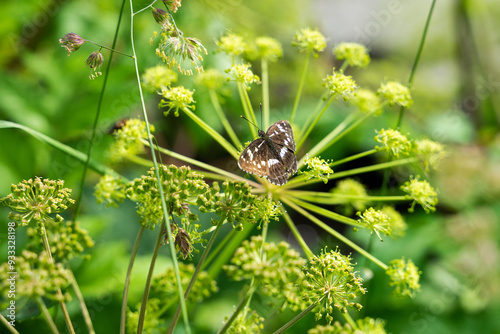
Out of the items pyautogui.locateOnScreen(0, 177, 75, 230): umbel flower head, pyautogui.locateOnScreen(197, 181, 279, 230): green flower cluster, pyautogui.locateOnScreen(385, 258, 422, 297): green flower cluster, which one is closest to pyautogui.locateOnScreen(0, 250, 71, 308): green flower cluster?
pyautogui.locateOnScreen(0, 177, 75, 230): umbel flower head

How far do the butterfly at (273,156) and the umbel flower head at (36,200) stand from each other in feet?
1.94

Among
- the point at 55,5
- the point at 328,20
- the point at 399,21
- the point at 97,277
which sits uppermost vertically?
the point at 399,21

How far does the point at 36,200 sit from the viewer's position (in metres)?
1.27

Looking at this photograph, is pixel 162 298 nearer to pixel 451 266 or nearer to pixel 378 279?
pixel 378 279

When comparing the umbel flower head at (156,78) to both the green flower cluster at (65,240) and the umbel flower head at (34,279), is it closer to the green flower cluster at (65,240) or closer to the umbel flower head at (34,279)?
the green flower cluster at (65,240)

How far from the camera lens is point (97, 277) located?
221 cm

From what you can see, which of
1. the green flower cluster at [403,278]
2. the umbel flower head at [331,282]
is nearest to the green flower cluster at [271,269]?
the umbel flower head at [331,282]

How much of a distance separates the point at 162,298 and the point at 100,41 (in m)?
2.18

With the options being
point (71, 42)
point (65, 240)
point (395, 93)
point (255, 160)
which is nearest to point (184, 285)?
point (65, 240)

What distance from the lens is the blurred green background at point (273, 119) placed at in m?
2.42

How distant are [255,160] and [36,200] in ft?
2.35

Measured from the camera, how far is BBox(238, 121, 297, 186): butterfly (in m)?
1.46

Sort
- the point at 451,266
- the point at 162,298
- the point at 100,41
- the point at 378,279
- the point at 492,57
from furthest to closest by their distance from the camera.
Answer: the point at 492,57 → the point at 100,41 → the point at 451,266 → the point at 378,279 → the point at 162,298

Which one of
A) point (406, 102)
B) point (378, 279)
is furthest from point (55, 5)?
point (378, 279)
